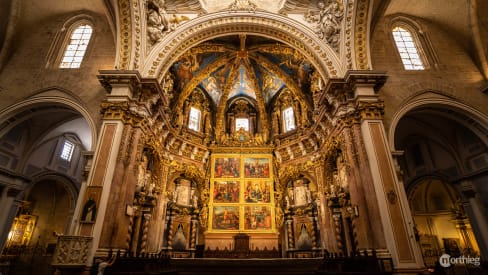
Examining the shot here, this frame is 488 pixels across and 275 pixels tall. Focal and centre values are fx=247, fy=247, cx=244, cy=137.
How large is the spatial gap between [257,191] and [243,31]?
10.1 metres

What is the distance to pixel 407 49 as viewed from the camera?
45.6 feet

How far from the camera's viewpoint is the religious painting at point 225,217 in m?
15.5

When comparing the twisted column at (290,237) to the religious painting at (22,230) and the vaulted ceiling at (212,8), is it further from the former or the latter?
the religious painting at (22,230)

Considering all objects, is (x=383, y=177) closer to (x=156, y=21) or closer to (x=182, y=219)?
(x=182, y=219)

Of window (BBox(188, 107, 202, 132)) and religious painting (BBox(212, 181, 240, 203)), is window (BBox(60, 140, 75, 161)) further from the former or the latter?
religious painting (BBox(212, 181, 240, 203))

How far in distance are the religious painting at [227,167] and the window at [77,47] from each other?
32.9ft

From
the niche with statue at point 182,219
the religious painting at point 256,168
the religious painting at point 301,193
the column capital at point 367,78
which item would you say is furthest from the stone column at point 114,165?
the religious painting at point 301,193

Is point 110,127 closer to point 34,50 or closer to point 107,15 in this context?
point 107,15

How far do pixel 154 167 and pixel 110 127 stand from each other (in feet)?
16.2

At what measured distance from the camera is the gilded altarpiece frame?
51.0 feet

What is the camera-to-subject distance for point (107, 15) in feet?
43.3

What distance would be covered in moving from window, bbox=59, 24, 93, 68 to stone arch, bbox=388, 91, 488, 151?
16572mm

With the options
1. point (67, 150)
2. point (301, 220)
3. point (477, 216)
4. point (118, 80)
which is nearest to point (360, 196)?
point (301, 220)

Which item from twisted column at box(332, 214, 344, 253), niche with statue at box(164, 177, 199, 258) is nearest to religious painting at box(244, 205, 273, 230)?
niche with statue at box(164, 177, 199, 258)
